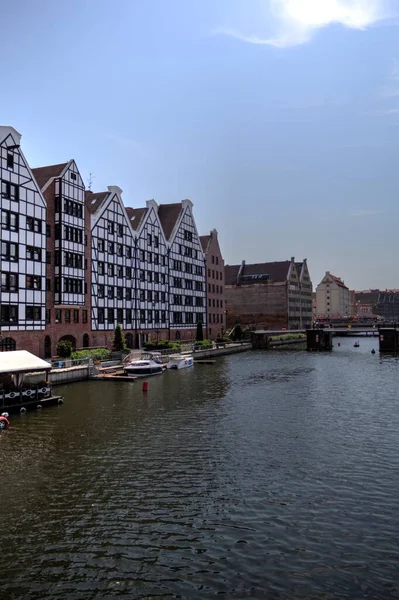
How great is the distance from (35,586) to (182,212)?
269 feet

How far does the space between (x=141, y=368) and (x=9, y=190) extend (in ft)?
76.6

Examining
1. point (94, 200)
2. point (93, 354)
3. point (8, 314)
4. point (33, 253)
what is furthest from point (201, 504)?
point (94, 200)

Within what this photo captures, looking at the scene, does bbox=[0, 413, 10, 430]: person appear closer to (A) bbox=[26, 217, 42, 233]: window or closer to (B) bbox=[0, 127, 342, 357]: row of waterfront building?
(B) bbox=[0, 127, 342, 357]: row of waterfront building

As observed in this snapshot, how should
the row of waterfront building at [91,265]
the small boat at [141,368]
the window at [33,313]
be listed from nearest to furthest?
the row of waterfront building at [91,265], the window at [33,313], the small boat at [141,368]

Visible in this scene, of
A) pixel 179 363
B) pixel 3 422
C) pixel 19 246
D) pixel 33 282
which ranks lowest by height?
pixel 3 422

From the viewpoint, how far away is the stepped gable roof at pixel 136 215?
3051 inches

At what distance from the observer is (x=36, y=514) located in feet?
52.0

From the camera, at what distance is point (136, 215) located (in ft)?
261

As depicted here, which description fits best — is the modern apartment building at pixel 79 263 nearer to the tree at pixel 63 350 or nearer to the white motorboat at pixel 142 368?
the tree at pixel 63 350

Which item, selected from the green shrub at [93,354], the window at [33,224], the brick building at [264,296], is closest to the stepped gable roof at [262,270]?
the brick building at [264,296]

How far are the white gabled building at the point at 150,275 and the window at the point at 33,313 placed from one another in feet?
73.2

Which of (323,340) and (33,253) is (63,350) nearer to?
(33,253)

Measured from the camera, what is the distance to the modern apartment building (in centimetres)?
4991

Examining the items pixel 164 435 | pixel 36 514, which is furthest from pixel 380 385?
pixel 36 514
